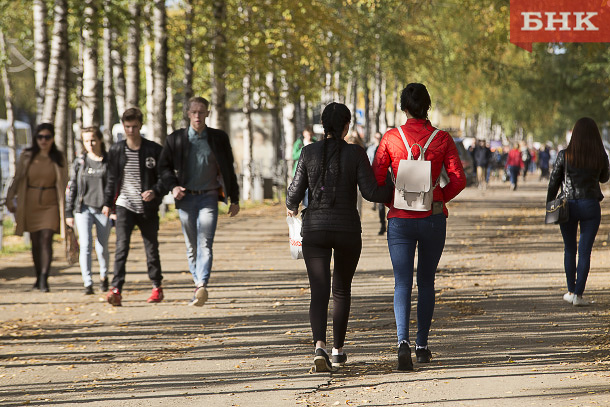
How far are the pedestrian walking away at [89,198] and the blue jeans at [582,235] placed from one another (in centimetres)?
480

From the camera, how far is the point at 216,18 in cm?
2653

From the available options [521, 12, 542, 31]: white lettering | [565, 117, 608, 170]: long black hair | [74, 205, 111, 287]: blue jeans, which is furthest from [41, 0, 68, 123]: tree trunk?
[565, 117, 608, 170]: long black hair

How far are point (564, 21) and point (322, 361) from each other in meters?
7.01

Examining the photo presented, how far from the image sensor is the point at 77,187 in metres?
12.2

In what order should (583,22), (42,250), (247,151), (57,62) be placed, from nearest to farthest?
(583,22), (42,250), (57,62), (247,151)

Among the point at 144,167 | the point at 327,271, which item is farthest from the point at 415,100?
the point at 144,167

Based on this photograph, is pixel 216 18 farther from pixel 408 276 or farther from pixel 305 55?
pixel 408 276

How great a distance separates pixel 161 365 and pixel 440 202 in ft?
7.26

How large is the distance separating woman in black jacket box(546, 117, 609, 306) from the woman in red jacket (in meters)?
3.33

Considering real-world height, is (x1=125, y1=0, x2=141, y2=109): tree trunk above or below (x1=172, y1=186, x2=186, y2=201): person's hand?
above

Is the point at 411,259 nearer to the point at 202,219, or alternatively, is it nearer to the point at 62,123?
the point at 202,219

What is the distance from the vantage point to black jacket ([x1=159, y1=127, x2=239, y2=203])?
10383 mm

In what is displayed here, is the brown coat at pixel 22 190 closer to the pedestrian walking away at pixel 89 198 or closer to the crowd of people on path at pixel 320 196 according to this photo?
the crowd of people on path at pixel 320 196

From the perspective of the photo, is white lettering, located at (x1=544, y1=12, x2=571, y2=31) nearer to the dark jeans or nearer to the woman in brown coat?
the dark jeans
